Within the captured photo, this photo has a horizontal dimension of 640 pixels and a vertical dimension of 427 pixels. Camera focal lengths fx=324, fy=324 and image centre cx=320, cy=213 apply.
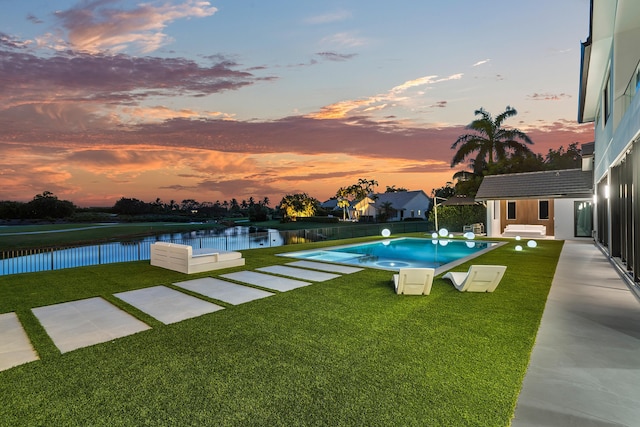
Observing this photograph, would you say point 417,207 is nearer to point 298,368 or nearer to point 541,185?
point 541,185

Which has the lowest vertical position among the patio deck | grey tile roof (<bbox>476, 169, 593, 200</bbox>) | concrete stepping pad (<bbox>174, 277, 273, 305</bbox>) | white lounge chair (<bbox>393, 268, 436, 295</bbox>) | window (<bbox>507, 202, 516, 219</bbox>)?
the patio deck

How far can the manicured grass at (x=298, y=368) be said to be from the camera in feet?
9.46

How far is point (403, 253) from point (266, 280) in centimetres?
976

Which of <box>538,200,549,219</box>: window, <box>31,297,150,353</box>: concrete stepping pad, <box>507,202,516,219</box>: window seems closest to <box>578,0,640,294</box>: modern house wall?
<box>31,297,150,353</box>: concrete stepping pad

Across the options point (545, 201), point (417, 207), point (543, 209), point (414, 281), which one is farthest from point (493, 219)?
point (417, 207)

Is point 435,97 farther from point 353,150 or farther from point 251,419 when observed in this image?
point 251,419

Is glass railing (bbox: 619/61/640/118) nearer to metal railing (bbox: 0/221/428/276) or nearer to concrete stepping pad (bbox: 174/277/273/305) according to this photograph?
concrete stepping pad (bbox: 174/277/273/305)

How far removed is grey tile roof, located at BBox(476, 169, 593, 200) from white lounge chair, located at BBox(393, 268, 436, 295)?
18.1m

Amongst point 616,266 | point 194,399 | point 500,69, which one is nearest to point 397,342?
point 194,399

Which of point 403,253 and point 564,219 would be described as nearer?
point 403,253

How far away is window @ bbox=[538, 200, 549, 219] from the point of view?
22.4 meters

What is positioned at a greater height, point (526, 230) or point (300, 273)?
point (526, 230)

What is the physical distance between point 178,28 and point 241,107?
6.19 metres

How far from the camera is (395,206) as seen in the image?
6209cm
